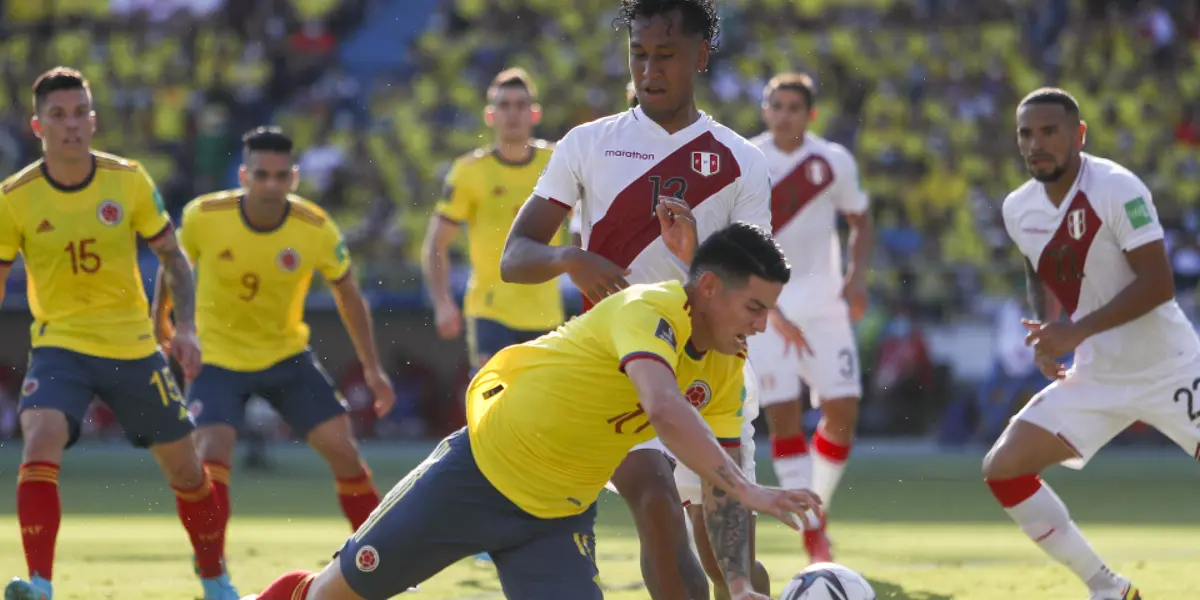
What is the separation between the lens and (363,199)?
21.3 meters

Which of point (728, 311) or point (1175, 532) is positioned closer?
point (728, 311)

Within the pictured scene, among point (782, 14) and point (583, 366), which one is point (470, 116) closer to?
point (782, 14)

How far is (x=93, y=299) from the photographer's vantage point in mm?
8273

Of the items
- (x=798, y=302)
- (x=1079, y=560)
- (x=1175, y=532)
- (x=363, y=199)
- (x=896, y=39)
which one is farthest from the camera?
(x=896, y=39)

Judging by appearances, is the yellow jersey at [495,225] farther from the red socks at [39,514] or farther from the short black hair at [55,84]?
the red socks at [39,514]

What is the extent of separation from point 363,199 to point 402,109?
171 cm

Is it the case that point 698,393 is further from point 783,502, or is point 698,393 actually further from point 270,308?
point 270,308

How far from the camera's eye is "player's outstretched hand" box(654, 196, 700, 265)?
6.07 meters

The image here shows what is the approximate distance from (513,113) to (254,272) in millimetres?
2458

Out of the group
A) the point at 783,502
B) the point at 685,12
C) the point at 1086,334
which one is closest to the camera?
the point at 783,502

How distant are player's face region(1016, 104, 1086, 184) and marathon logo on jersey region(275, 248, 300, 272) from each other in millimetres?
3961

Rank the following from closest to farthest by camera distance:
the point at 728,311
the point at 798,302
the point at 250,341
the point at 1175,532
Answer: the point at 728,311
the point at 250,341
the point at 798,302
the point at 1175,532

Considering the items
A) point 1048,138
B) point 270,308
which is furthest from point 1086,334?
point 270,308

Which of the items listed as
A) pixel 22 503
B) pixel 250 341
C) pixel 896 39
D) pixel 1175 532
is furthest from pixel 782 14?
pixel 22 503
